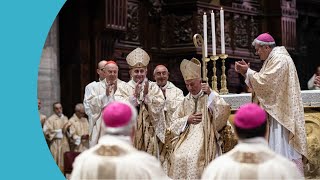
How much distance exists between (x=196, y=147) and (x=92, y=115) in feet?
5.69

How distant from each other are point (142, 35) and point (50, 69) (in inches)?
67.2

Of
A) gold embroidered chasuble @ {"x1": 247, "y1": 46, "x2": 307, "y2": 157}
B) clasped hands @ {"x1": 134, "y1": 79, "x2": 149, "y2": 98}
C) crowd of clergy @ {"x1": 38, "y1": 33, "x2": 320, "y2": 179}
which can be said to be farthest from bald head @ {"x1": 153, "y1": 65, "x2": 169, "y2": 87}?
gold embroidered chasuble @ {"x1": 247, "y1": 46, "x2": 307, "y2": 157}

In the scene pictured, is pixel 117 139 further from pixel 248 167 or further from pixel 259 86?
pixel 259 86

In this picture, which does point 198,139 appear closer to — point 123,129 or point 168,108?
point 168,108

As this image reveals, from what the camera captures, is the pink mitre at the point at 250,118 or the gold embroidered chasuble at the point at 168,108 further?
the gold embroidered chasuble at the point at 168,108

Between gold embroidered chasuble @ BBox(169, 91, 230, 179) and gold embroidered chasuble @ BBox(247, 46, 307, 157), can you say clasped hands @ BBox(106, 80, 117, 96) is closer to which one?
gold embroidered chasuble @ BBox(169, 91, 230, 179)

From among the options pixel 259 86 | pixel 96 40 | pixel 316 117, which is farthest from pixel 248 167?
pixel 96 40

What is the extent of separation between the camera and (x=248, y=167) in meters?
5.34

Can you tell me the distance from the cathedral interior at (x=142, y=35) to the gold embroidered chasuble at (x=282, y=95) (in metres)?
5.14

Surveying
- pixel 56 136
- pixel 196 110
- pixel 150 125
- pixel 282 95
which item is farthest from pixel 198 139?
pixel 56 136

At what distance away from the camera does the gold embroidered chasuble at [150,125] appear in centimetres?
967

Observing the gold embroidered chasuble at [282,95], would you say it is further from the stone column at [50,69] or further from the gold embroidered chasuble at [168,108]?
the stone column at [50,69]

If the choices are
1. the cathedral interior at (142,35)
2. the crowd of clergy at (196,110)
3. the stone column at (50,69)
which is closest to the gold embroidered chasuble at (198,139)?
the crowd of clergy at (196,110)

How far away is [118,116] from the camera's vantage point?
17.6ft
